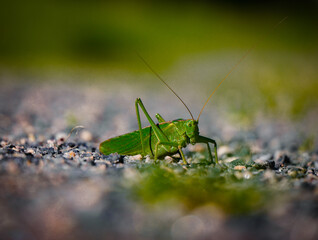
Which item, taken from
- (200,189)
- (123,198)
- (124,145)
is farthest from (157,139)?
(123,198)

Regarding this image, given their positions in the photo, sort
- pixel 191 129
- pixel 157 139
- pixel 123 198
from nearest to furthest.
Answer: pixel 123 198 → pixel 191 129 → pixel 157 139

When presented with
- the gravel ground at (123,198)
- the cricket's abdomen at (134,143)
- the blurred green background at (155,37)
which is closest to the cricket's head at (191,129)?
the cricket's abdomen at (134,143)

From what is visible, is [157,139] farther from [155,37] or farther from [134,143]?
[155,37]

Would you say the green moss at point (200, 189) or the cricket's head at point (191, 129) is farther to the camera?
the cricket's head at point (191, 129)

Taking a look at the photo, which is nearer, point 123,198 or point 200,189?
point 123,198

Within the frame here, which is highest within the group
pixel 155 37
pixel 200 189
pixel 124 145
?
pixel 155 37

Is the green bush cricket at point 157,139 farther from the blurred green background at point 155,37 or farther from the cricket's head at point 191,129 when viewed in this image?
the blurred green background at point 155,37
